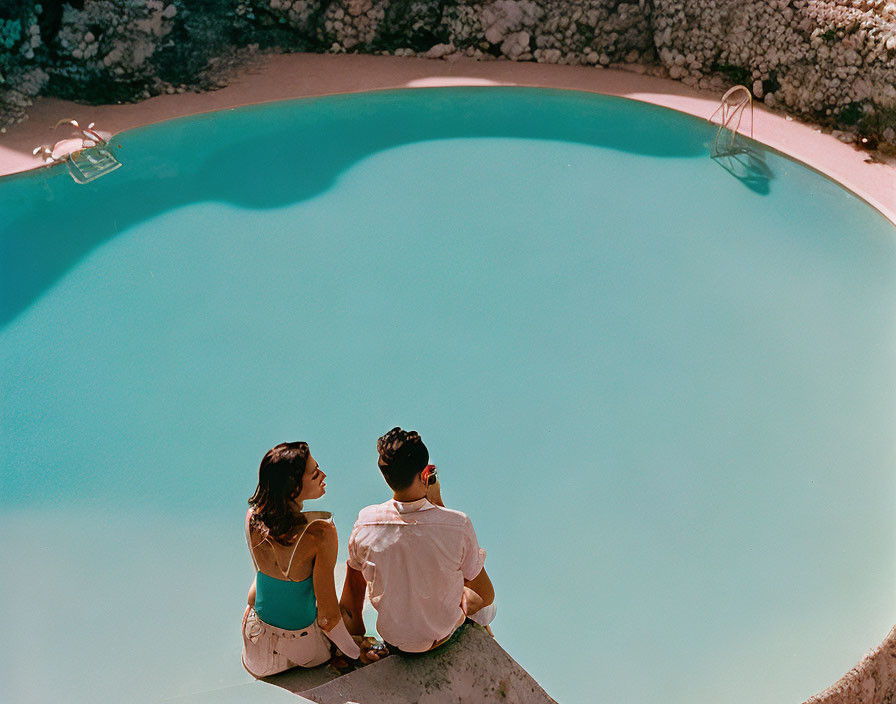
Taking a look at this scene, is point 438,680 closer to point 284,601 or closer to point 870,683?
point 284,601

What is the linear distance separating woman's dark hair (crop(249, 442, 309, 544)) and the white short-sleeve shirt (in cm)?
19

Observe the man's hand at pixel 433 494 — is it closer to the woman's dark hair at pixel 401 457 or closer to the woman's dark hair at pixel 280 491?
the woman's dark hair at pixel 401 457

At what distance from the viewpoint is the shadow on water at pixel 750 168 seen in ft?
19.3

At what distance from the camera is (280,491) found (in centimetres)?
231

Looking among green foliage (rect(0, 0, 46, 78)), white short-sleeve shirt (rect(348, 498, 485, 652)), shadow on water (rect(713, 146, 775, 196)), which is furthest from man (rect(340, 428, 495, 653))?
green foliage (rect(0, 0, 46, 78))

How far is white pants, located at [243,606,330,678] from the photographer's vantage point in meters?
2.49

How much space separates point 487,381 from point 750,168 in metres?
2.81

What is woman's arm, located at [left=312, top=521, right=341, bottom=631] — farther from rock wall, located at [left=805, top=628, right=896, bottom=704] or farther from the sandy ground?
the sandy ground

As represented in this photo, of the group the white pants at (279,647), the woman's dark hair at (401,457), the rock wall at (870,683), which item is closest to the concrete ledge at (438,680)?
the white pants at (279,647)

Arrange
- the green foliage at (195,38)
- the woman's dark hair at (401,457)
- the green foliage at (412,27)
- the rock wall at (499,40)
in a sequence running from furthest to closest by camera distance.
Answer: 1. the green foliage at (412,27)
2. the green foliage at (195,38)
3. the rock wall at (499,40)
4. the woman's dark hair at (401,457)

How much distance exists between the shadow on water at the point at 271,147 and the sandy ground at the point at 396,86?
0.47ft

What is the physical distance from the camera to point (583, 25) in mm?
7195

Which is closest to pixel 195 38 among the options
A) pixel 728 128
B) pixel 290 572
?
pixel 728 128

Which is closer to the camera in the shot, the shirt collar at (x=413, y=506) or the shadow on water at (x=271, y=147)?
the shirt collar at (x=413, y=506)
